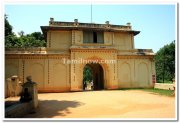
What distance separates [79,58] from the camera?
24.0 meters

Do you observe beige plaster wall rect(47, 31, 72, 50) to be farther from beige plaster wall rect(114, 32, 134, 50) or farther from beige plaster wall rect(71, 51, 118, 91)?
beige plaster wall rect(114, 32, 134, 50)

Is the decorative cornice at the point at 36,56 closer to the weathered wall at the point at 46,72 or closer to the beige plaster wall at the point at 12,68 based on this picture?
the weathered wall at the point at 46,72

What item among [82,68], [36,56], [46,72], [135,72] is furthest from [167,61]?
[36,56]

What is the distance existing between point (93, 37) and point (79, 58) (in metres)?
3.21

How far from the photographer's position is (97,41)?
25.2m

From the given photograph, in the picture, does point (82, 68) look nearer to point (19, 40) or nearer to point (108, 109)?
point (108, 109)

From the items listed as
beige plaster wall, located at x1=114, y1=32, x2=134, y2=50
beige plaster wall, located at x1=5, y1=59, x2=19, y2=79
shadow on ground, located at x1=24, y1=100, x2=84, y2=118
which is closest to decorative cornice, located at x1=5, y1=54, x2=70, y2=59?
beige plaster wall, located at x1=5, y1=59, x2=19, y2=79

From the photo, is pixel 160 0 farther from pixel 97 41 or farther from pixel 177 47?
pixel 97 41

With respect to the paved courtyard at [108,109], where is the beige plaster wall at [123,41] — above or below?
above

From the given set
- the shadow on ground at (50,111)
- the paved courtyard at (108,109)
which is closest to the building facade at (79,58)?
the paved courtyard at (108,109)

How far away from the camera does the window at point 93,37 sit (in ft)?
81.8

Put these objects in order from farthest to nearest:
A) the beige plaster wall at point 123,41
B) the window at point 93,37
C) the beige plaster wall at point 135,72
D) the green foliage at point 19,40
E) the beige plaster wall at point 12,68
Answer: the green foliage at point 19,40 → the beige plaster wall at point 123,41 → the beige plaster wall at point 135,72 → the window at point 93,37 → the beige plaster wall at point 12,68

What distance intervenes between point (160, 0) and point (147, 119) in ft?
18.7

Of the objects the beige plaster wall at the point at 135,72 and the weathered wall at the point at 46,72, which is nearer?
the weathered wall at the point at 46,72
